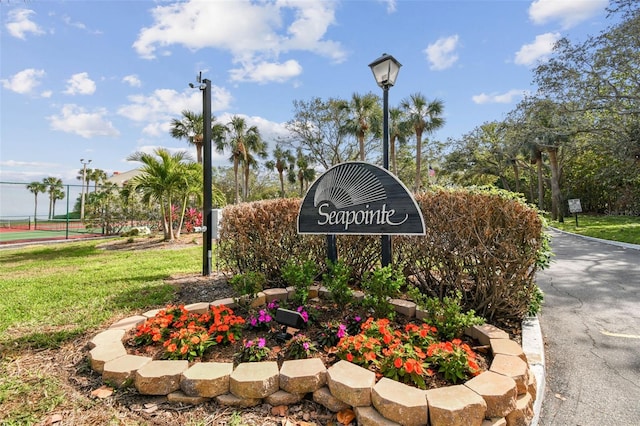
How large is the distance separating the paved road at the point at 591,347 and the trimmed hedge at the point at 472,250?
0.53 meters

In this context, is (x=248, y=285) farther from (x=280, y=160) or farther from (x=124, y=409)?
(x=280, y=160)

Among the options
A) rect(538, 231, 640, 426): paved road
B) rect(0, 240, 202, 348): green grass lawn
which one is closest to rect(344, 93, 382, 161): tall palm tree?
rect(0, 240, 202, 348): green grass lawn

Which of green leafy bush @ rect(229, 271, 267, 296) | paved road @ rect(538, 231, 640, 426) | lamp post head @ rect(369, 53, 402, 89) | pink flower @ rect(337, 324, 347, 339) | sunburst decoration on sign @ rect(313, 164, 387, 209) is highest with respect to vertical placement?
lamp post head @ rect(369, 53, 402, 89)

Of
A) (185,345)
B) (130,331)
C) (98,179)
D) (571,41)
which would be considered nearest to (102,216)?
(130,331)

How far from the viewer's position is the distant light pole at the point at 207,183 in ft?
16.1

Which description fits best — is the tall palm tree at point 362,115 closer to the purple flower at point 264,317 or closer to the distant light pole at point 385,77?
the distant light pole at point 385,77

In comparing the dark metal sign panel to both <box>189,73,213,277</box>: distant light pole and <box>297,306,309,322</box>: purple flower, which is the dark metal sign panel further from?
<box>189,73,213,277</box>: distant light pole

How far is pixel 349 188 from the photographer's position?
3.40 metres

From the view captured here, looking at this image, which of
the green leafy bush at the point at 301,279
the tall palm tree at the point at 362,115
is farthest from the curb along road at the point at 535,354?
the tall palm tree at the point at 362,115

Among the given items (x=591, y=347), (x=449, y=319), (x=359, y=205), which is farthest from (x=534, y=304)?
(x=359, y=205)

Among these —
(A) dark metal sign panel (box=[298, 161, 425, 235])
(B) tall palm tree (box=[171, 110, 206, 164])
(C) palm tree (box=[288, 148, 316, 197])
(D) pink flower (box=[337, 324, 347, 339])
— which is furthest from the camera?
(C) palm tree (box=[288, 148, 316, 197])

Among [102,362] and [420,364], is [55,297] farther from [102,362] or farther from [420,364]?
[420,364]

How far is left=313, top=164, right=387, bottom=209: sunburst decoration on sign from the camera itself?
10.6ft

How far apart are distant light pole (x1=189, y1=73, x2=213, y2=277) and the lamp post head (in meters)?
2.85
